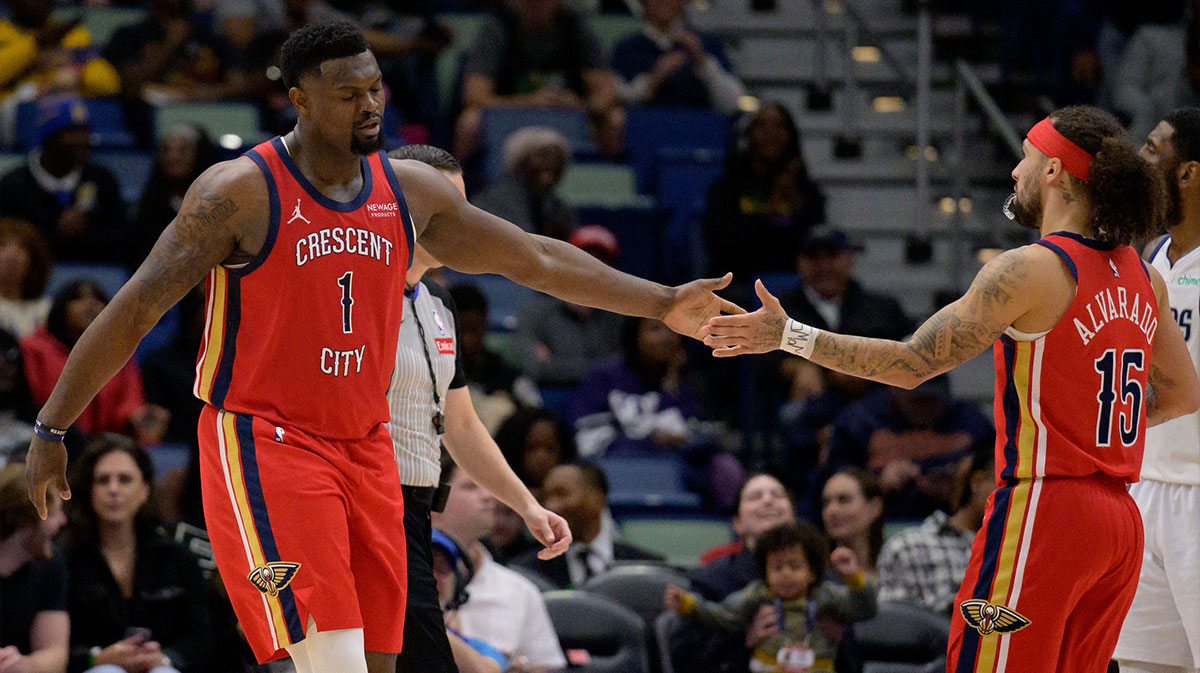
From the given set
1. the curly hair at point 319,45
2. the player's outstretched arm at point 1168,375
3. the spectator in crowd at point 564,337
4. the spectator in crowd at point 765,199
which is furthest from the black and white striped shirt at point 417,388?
the spectator in crowd at point 765,199

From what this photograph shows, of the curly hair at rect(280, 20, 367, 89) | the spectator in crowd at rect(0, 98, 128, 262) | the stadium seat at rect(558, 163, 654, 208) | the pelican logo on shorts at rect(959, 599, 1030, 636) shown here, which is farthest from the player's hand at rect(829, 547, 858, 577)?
the spectator in crowd at rect(0, 98, 128, 262)

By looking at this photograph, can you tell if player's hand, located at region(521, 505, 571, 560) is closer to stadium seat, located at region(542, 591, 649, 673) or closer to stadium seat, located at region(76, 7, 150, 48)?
stadium seat, located at region(542, 591, 649, 673)

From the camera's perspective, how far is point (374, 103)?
162 inches

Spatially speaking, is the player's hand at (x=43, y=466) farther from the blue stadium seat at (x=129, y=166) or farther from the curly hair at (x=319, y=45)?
the blue stadium seat at (x=129, y=166)

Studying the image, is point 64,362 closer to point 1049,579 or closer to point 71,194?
point 71,194

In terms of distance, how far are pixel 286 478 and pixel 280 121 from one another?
6.83 metres

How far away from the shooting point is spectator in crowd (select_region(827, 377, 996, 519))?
8.83 m

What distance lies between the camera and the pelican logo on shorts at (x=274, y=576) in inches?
154

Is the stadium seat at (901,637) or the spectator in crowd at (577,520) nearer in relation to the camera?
the stadium seat at (901,637)

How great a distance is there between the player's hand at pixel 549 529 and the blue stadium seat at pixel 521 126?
5799 millimetres

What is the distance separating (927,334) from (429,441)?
1.57 meters

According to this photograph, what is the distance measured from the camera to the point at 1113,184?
4.32m

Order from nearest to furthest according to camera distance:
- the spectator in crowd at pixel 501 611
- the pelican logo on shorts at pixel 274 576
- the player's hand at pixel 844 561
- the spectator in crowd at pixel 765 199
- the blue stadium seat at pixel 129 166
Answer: the pelican logo on shorts at pixel 274 576, the spectator in crowd at pixel 501 611, the player's hand at pixel 844 561, the spectator in crowd at pixel 765 199, the blue stadium seat at pixel 129 166

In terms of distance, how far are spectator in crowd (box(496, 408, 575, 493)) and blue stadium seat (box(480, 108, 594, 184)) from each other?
2619 mm
